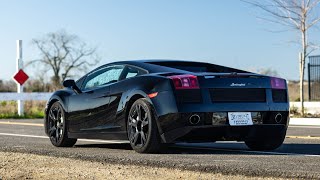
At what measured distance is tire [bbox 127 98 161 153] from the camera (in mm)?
7762

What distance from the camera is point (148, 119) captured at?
7809 mm

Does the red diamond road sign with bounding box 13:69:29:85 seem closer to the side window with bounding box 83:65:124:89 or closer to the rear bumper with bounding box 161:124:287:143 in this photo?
the side window with bounding box 83:65:124:89

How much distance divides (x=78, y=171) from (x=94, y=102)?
109 inches

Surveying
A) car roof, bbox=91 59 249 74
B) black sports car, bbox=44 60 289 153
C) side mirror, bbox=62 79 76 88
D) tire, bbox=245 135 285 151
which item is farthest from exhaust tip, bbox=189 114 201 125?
side mirror, bbox=62 79 76 88

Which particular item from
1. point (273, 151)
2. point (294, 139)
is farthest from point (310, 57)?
point (273, 151)

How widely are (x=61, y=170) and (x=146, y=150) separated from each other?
164 cm

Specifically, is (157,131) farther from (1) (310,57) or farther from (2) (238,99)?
(1) (310,57)

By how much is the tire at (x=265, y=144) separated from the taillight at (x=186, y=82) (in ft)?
4.98

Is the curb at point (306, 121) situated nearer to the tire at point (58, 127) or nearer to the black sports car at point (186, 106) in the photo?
the black sports car at point (186, 106)

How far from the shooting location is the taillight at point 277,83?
8.17 metres

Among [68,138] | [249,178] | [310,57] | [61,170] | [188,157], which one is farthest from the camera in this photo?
[310,57]

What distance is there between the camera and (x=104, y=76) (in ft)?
30.6

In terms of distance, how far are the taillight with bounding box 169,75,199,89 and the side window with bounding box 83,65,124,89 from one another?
4.84ft

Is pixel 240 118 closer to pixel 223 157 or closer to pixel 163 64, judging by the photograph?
pixel 223 157
